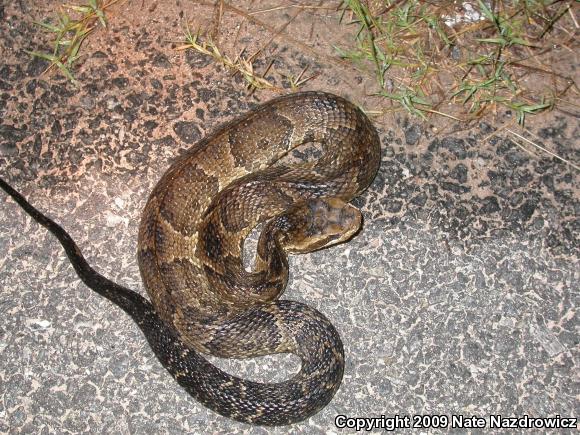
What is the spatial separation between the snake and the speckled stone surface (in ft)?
0.63

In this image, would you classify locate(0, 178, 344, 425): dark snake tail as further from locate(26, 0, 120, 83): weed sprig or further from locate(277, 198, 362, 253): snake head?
locate(26, 0, 120, 83): weed sprig

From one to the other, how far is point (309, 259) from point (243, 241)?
47 centimetres

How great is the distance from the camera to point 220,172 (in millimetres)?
4320

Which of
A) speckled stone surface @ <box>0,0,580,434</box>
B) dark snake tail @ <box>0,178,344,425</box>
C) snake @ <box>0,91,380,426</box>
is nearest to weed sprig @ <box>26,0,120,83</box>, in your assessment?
speckled stone surface @ <box>0,0,580,434</box>


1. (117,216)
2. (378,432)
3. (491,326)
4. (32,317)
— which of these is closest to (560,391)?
(491,326)

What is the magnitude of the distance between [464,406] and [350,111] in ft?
6.78

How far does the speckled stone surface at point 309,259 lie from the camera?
12.9 ft

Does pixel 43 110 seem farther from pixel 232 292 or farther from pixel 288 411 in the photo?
pixel 288 411

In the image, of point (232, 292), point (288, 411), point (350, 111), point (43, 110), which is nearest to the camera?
point (288, 411)

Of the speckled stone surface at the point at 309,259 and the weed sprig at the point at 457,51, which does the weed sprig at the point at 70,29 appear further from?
the weed sprig at the point at 457,51

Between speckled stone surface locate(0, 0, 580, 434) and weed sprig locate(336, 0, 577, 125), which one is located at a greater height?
weed sprig locate(336, 0, 577, 125)

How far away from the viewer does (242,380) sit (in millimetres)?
3814

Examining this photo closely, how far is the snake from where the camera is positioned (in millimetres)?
3801

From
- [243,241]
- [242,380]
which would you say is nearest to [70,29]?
[243,241]
